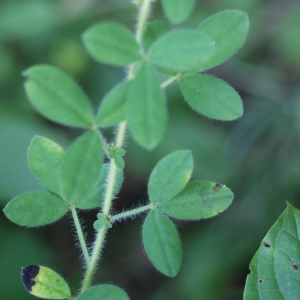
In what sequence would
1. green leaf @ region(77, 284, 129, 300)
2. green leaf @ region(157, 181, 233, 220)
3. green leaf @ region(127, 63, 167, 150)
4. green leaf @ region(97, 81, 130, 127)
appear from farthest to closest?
green leaf @ region(157, 181, 233, 220) → green leaf @ region(77, 284, 129, 300) → green leaf @ region(97, 81, 130, 127) → green leaf @ region(127, 63, 167, 150)

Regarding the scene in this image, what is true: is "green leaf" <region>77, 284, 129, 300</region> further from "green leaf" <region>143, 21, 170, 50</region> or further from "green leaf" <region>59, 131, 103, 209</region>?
"green leaf" <region>143, 21, 170, 50</region>

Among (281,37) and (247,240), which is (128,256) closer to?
(247,240)

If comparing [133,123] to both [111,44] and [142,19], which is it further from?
[142,19]

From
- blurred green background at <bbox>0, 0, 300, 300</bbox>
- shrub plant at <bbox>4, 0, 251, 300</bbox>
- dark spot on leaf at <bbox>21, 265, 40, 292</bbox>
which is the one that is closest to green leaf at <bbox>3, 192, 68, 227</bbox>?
shrub plant at <bbox>4, 0, 251, 300</bbox>

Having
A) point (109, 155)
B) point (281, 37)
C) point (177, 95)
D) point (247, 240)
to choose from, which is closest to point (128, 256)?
point (247, 240)

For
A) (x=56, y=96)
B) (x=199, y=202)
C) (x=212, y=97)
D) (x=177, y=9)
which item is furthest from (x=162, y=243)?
(x=177, y=9)

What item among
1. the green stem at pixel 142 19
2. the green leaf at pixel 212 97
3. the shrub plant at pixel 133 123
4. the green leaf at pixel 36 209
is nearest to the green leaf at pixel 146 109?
the shrub plant at pixel 133 123
